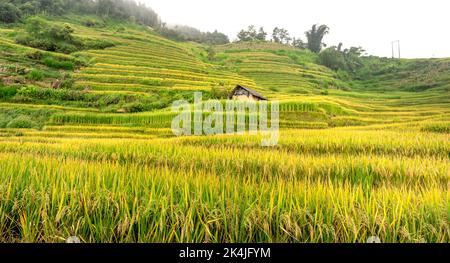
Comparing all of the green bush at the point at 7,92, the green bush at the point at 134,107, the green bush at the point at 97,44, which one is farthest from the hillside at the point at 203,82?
the green bush at the point at 97,44

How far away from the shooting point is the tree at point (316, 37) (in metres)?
73.6

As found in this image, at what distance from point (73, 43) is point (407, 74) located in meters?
63.1

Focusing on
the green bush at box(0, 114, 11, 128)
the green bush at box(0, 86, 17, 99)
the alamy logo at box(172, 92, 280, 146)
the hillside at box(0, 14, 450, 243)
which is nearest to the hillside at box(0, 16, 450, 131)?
the hillside at box(0, 14, 450, 243)

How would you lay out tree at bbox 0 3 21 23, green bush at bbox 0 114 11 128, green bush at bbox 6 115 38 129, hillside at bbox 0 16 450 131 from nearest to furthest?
green bush at bbox 0 114 11 128 < green bush at bbox 6 115 38 129 < hillside at bbox 0 16 450 131 < tree at bbox 0 3 21 23

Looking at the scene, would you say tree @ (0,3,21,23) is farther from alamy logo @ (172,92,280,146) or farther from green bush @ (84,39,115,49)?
alamy logo @ (172,92,280,146)

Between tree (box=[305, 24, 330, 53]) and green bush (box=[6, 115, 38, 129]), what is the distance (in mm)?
76119

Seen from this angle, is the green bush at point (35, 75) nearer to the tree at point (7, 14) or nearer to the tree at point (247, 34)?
the tree at point (7, 14)

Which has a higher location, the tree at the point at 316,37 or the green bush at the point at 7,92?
the tree at the point at 316,37

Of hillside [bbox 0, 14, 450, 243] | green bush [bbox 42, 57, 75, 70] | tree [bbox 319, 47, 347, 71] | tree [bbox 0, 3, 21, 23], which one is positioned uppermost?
tree [bbox 0, 3, 21, 23]

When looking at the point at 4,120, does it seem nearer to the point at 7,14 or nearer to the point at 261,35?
the point at 7,14

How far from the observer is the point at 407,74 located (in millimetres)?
48438

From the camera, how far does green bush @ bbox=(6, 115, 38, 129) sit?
54.4 ft

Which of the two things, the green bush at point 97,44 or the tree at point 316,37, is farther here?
the tree at point 316,37

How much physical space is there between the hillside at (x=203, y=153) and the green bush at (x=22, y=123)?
0.48 feet
